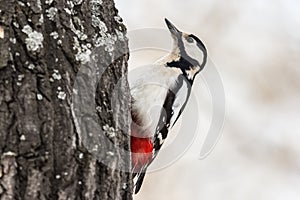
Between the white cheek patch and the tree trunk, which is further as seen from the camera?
the white cheek patch

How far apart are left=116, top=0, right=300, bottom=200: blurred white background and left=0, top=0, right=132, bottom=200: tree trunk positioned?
5.00 ft

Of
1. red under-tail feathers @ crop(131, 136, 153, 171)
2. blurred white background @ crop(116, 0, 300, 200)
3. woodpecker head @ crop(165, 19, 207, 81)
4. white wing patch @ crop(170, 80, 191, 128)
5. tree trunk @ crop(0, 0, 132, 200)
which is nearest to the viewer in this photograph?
tree trunk @ crop(0, 0, 132, 200)

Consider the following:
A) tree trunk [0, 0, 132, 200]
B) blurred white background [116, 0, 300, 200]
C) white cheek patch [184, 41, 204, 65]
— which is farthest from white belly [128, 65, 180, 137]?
blurred white background [116, 0, 300, 200]

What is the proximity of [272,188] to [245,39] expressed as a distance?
61 centimetres

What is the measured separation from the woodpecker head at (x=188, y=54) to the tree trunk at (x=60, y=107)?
0.77 metres

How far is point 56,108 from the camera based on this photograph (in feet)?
3.45

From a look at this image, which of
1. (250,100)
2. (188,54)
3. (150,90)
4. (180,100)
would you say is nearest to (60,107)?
(150,90)

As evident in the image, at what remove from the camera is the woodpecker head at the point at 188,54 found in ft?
6.61

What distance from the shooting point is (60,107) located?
1.06m

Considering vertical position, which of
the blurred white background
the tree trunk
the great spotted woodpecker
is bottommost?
the blurred white background

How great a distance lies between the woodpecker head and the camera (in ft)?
6.61

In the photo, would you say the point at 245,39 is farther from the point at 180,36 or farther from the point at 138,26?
the point at 180,36

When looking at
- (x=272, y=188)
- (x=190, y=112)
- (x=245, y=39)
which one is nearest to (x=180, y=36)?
(x=190, y=112)

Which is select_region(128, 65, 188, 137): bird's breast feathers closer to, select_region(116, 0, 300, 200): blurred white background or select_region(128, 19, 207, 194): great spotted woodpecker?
select_region(128, 19, 207, 194): great spotted woodpecker
